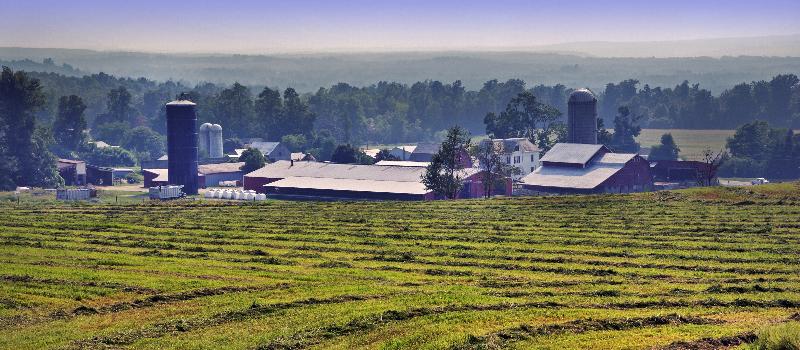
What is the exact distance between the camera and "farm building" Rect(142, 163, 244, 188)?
433 ft

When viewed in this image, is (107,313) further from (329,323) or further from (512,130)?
(512,130)

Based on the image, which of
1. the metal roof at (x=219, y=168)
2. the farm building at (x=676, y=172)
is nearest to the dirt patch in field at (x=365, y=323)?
the farm building at (x=676, y=172)

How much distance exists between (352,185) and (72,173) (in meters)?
45.3

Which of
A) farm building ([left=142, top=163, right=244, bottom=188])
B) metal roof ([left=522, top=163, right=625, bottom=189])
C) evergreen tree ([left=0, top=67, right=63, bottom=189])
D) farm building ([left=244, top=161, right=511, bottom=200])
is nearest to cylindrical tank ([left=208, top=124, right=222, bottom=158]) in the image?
farm building ([left=142, top=163, right=244, bottom=188])

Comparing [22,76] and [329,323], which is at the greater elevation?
[22,76]

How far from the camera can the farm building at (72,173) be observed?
454ft

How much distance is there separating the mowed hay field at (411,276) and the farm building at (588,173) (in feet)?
111

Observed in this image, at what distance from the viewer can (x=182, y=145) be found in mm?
122125

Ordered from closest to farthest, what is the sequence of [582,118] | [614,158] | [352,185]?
[352,185], [614,158], [582,118]

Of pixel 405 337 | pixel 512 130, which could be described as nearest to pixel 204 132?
pixel 512 130

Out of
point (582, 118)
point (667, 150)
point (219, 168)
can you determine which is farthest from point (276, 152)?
point (667, 150)

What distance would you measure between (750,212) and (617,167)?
46.5 m

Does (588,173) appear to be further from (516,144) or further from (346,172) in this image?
(346,172)

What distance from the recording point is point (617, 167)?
116m
